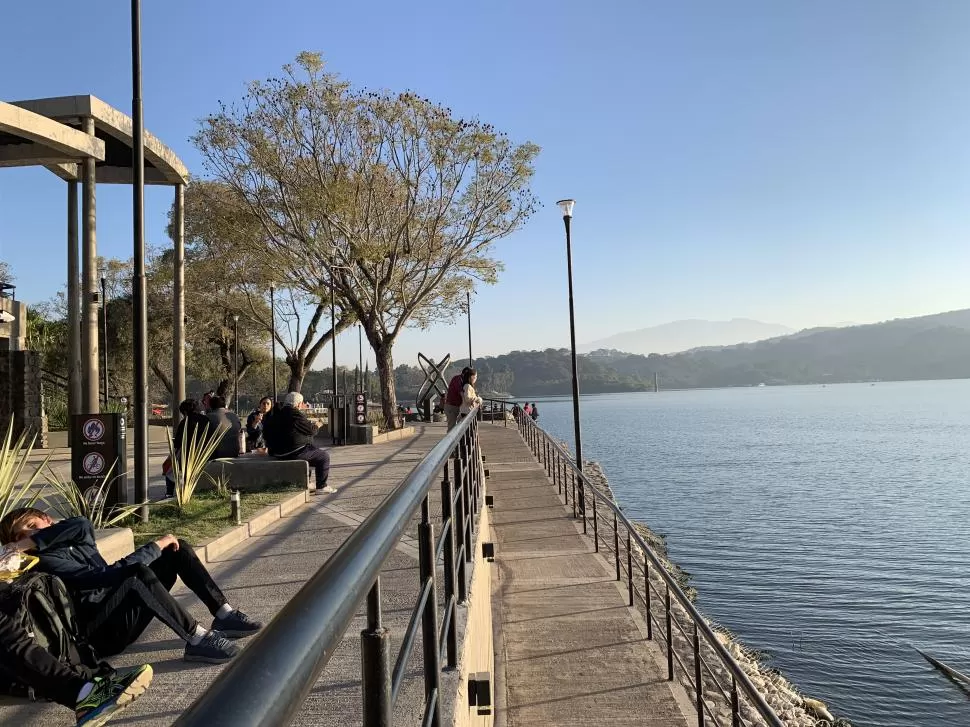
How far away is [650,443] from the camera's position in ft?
214

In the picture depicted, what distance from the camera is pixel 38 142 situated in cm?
1287

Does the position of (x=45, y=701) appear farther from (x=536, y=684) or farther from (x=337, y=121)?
(x=337, y=121)

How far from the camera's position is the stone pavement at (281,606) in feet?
11.1

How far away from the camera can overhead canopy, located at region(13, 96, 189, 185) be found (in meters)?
13.8

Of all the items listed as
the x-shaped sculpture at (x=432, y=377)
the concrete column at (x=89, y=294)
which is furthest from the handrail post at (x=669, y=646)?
the x-shaped sculpture at (x=432, y=377)

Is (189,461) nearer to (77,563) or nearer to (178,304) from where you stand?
(77,563)

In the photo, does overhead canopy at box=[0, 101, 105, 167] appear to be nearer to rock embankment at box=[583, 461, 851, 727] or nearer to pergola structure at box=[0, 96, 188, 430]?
pergola structure at box=[0, 96, 188, 430]

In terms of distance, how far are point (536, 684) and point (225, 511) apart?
3980mm

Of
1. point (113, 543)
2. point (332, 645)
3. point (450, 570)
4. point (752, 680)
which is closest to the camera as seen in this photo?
point (332, 645)

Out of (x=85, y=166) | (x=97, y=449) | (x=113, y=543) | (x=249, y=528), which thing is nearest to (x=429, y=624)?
(x=113, y=543)

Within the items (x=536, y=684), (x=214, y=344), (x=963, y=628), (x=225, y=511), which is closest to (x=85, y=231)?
(x=225, y=511)

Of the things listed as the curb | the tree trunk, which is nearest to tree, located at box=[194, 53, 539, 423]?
the tree trunk

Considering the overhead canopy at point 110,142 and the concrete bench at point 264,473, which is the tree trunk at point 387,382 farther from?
the concrete bench at point 264,473

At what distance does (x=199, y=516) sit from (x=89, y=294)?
6729 mm
